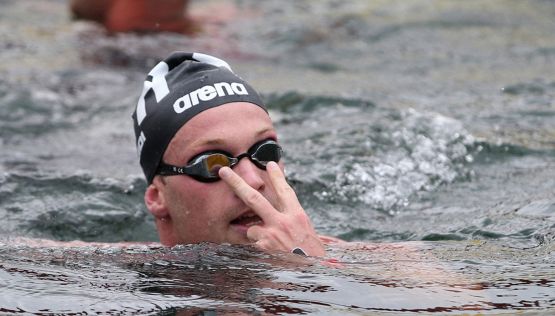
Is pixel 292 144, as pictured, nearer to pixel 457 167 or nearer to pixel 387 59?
pixel 457 167

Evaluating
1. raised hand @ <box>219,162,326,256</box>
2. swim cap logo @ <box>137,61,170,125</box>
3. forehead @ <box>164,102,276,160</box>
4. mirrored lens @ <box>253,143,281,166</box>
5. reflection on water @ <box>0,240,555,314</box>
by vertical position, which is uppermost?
swim cap logo @ <box>137,61,170,125</box>

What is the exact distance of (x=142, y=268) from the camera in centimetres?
438

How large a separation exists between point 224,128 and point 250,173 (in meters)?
0.29

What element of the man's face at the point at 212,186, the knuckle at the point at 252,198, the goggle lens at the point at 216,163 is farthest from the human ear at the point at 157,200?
the knuckle at the point at 252,198

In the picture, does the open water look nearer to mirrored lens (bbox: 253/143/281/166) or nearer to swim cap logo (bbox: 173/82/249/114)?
mirrored lens (bbox: 253/143/281/166)

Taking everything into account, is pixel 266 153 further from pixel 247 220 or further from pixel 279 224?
pixel 279 224

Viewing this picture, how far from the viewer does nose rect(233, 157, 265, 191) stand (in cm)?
472

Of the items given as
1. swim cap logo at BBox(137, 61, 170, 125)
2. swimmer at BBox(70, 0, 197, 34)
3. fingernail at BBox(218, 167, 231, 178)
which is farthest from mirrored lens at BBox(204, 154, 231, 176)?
swimmer at BBox(70, 0, 197, 34)

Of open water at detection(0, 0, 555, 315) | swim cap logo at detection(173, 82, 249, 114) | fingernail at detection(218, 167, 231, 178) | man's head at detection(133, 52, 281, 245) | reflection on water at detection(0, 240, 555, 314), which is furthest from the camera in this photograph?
swim cap logo at detection(173, 82, 249, 114)

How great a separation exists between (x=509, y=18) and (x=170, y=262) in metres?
8.81

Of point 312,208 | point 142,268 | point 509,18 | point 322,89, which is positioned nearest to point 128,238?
point 312,208

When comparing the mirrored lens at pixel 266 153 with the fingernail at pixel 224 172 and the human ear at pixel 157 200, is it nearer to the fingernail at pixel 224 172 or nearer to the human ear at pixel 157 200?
the fingernail at pixel 224 172

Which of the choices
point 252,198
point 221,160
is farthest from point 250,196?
point 221,160

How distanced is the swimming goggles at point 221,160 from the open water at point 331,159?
36 cm
